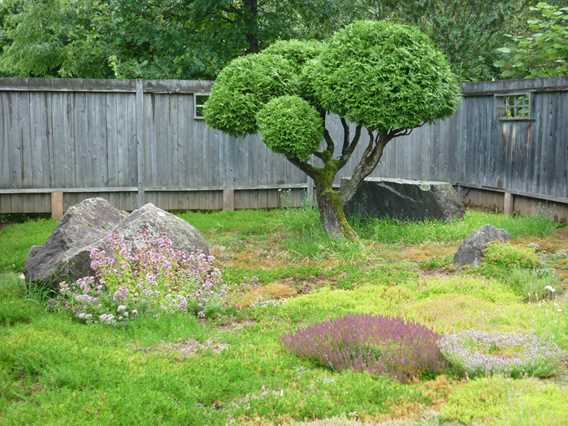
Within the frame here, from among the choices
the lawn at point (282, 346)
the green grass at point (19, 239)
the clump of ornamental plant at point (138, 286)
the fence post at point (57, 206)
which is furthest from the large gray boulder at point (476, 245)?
the fence post at point (57, 206)

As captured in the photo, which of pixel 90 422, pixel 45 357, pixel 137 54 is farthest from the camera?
pixel 137 54

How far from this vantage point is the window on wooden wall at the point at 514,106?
1386cm

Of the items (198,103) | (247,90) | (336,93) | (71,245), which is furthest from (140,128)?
(71,245)

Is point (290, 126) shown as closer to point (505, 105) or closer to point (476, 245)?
point (476, 245)

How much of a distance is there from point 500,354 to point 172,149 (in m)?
10.1

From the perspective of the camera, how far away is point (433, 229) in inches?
475

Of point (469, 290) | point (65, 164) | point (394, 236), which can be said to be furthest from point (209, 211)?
point (469, 290)

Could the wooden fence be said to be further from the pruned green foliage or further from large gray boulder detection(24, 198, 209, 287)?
large gray boulder detection(24, 198, 209, 287)

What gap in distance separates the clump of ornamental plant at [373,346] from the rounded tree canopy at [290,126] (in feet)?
15.7

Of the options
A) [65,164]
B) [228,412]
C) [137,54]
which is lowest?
[228,412]

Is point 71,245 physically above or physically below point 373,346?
above

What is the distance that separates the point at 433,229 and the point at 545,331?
5.87 meters

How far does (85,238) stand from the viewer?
8.59m

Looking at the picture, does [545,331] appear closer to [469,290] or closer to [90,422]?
[469,290]
